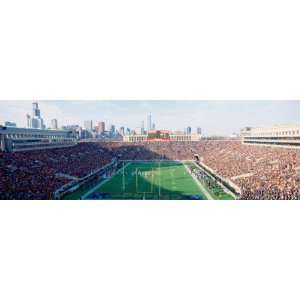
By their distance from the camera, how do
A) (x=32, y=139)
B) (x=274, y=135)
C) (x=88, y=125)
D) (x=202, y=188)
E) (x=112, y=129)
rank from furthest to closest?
(x=32, y=139), (x=112, y=129), (x=88, y=125), (x=274, y=135), (x=202, y=188)

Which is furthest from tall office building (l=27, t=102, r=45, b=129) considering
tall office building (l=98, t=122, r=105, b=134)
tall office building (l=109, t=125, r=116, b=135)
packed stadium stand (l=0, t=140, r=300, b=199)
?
tall office building (l=109, t=125, r=116, b=135)

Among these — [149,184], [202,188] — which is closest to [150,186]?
[149,184]

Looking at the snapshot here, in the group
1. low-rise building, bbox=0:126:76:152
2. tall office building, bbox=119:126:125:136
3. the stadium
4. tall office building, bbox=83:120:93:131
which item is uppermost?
tall office building, bbox=83:120:93:131

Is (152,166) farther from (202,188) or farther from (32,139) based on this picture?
(32,139)

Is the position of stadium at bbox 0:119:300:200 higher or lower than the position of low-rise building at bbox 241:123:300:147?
lower

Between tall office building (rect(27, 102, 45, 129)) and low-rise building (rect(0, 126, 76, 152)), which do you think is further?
low-rise building (rect(0, 126, 76, 152))

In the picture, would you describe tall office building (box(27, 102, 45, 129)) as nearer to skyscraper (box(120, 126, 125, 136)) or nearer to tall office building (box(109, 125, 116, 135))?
tall office building (box(109, 125, 116, 135))

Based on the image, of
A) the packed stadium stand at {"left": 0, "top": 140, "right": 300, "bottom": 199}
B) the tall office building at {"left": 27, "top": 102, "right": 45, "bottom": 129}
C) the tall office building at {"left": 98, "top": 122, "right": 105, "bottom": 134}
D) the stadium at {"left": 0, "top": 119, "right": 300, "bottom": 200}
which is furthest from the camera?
the tall office building at {"left": 98, "top": 122, "right": 105, "bottom": 134}

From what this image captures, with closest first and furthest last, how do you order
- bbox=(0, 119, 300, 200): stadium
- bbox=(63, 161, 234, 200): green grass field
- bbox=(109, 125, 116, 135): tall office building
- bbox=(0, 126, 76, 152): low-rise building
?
1. bbox=(0, 119, 300, 200): stadium
2. bbox=(63, 161, 234, 200): green grass field
3. bbox=(0, 126, 76, 152): low-rise building
4. bbox=(109, 125, 116, 135): tall office building
